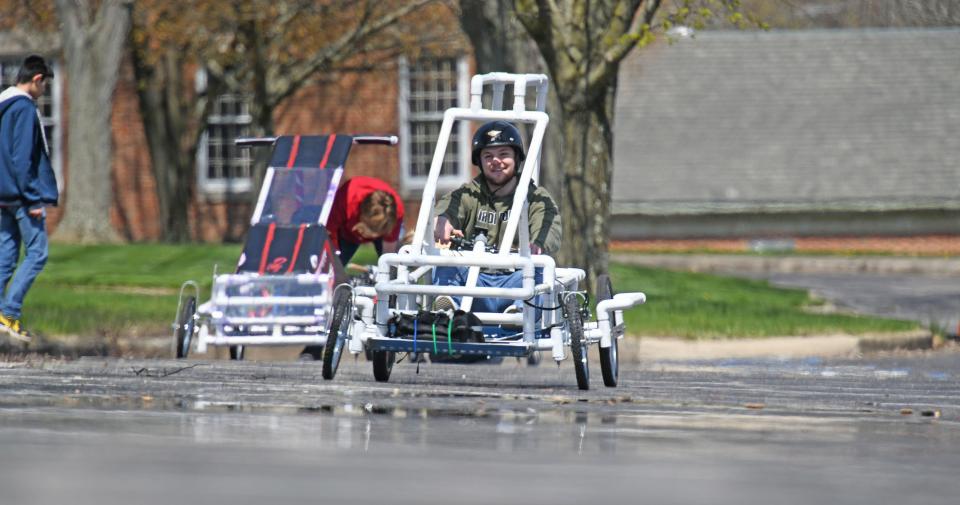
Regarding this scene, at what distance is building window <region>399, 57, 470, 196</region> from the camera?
41.3 meters

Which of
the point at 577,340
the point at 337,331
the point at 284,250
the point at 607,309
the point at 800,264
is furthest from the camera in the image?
the point at 800,264

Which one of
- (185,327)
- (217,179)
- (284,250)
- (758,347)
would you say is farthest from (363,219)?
(217,179)

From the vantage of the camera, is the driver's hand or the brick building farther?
the brick building

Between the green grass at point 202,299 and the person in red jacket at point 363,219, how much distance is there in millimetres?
1321

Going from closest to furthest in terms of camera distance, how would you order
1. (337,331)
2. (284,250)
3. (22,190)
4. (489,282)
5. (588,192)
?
(337,331) → (489,282) → (22,190) → (284,250) → (588,192)

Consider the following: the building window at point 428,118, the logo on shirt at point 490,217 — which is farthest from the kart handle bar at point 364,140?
the building window at point 428,118

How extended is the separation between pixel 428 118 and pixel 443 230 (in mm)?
29425

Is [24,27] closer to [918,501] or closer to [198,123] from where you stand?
[198,123]

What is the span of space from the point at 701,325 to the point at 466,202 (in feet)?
17.7

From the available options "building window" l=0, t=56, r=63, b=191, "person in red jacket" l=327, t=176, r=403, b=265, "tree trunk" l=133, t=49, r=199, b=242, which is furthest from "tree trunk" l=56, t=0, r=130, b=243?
"person in red jacket" l=327, t=176, r=403, b=265

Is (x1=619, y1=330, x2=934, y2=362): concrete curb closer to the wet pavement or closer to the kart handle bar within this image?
the kart handle bar

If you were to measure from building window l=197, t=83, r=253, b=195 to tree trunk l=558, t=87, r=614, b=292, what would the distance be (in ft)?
72.8

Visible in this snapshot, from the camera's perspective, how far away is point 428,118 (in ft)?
136

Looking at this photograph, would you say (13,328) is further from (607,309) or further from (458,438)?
(458,438)
